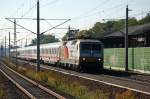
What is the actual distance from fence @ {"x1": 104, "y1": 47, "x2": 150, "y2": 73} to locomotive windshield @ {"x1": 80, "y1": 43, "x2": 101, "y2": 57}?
4502mm

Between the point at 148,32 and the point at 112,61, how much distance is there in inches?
204

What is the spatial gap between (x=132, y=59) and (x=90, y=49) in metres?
6.40

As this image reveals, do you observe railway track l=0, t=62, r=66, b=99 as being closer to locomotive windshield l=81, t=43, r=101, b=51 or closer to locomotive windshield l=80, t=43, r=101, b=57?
locomotive windshield l=80, t=43, r=101, b=57

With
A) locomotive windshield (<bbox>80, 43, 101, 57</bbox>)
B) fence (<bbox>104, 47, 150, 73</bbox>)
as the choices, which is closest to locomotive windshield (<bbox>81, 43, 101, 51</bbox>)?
locomotive windshield (<bbox>80, 43, 101, 57</bbox>)

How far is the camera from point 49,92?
65.6 feet

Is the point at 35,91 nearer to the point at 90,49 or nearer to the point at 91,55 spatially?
the point at 91,55

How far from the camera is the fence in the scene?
3822 cm

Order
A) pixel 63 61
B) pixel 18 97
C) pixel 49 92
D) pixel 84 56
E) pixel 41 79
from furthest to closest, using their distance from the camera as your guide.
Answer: pixel 63 61 → pixel 84 56 → pixel 41 79 → pixel 49 92 → pixel 18 97

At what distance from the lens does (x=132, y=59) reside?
136ft

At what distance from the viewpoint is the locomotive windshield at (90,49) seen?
120 ft

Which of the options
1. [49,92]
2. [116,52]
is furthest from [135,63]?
[49,92]

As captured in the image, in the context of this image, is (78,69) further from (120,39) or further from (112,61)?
(120,39)

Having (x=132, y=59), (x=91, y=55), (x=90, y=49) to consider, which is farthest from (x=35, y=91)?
(x=132, y=59)

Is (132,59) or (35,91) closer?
(35,91)
